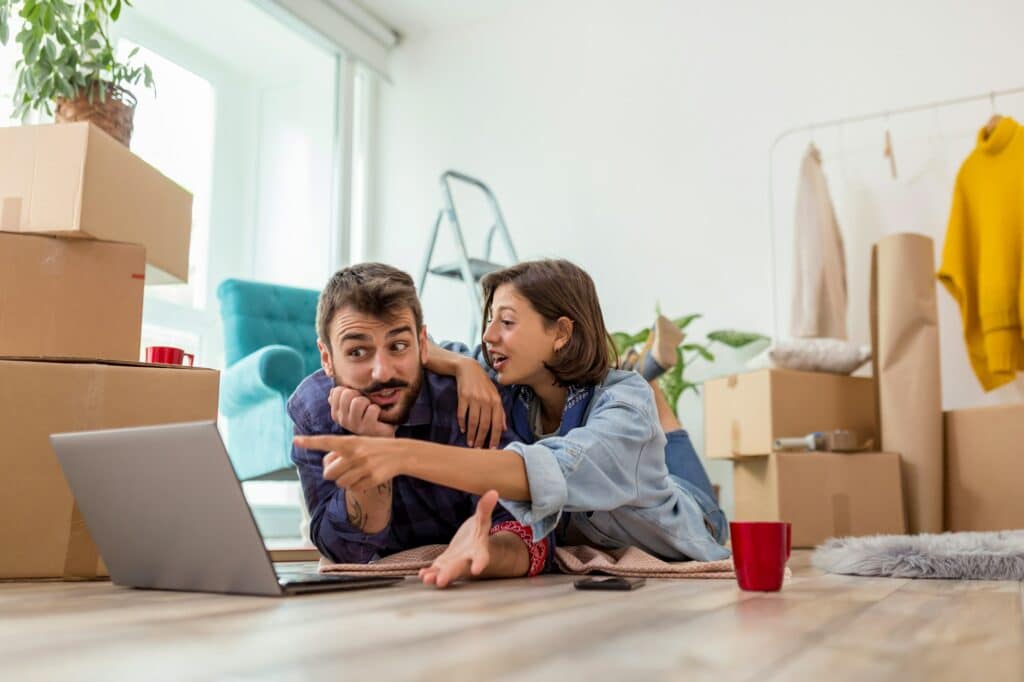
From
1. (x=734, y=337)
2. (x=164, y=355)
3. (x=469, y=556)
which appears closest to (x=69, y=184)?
(x=164, y=355)

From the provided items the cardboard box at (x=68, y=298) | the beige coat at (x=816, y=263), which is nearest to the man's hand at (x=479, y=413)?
the cardboard box at (x=68, y=298)

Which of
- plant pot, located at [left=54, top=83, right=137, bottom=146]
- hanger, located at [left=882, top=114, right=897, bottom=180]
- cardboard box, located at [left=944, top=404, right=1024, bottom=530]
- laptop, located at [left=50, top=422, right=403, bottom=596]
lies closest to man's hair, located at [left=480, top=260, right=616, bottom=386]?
laptop, located at [left=50, top=422, right=403, bottom=596]

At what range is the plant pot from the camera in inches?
78.5

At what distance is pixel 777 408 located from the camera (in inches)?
108

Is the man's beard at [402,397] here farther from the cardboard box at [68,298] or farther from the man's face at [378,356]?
the cardboard box at [68,298]

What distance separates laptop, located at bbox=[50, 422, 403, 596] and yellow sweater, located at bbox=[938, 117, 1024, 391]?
2.29 m

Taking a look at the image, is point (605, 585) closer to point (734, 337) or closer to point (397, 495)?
point (397, 495)

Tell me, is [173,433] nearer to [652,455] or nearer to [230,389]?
[652,455]

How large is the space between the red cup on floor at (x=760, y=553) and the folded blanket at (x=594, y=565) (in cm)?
18

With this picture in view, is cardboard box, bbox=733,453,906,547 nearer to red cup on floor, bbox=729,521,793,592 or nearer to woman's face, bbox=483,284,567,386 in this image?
woman's face, bbox=483,284,567,386

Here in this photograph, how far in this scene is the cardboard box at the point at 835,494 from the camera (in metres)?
2.63

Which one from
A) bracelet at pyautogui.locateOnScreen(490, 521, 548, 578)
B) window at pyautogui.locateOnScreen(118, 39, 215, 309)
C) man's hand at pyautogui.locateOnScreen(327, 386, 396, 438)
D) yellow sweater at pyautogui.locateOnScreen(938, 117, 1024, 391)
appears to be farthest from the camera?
window at pyautogui.locateOnScreen(118, 39, 215, 309)

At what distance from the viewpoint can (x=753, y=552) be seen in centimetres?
117

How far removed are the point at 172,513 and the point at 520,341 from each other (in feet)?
2.11
